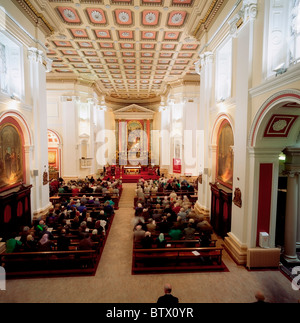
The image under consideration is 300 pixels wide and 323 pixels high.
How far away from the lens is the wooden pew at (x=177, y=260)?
239 inches

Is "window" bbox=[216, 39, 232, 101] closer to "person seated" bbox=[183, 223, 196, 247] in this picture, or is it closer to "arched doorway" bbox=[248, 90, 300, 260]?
"arched doorway" bbox=[248, 90, 300, 260]

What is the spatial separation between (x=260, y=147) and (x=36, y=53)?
30.1 feet

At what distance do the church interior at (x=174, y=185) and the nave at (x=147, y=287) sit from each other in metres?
0.03

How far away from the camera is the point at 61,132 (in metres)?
17.2

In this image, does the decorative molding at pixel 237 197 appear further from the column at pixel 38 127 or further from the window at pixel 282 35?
the column at pixel 38 127

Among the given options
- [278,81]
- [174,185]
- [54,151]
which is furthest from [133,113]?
[278,81]

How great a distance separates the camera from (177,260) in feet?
20.4

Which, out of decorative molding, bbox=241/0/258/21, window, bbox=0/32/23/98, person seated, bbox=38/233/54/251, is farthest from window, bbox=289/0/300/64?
window, bbox=0/32/23/98

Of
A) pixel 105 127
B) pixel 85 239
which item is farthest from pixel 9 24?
pixel 105 127

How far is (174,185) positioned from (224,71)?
760 cm

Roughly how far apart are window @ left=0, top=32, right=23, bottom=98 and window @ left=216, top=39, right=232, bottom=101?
299 inches

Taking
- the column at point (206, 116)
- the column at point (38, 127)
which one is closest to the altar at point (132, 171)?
the column at point (38, 127)

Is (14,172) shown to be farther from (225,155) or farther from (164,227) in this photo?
(225,155)
